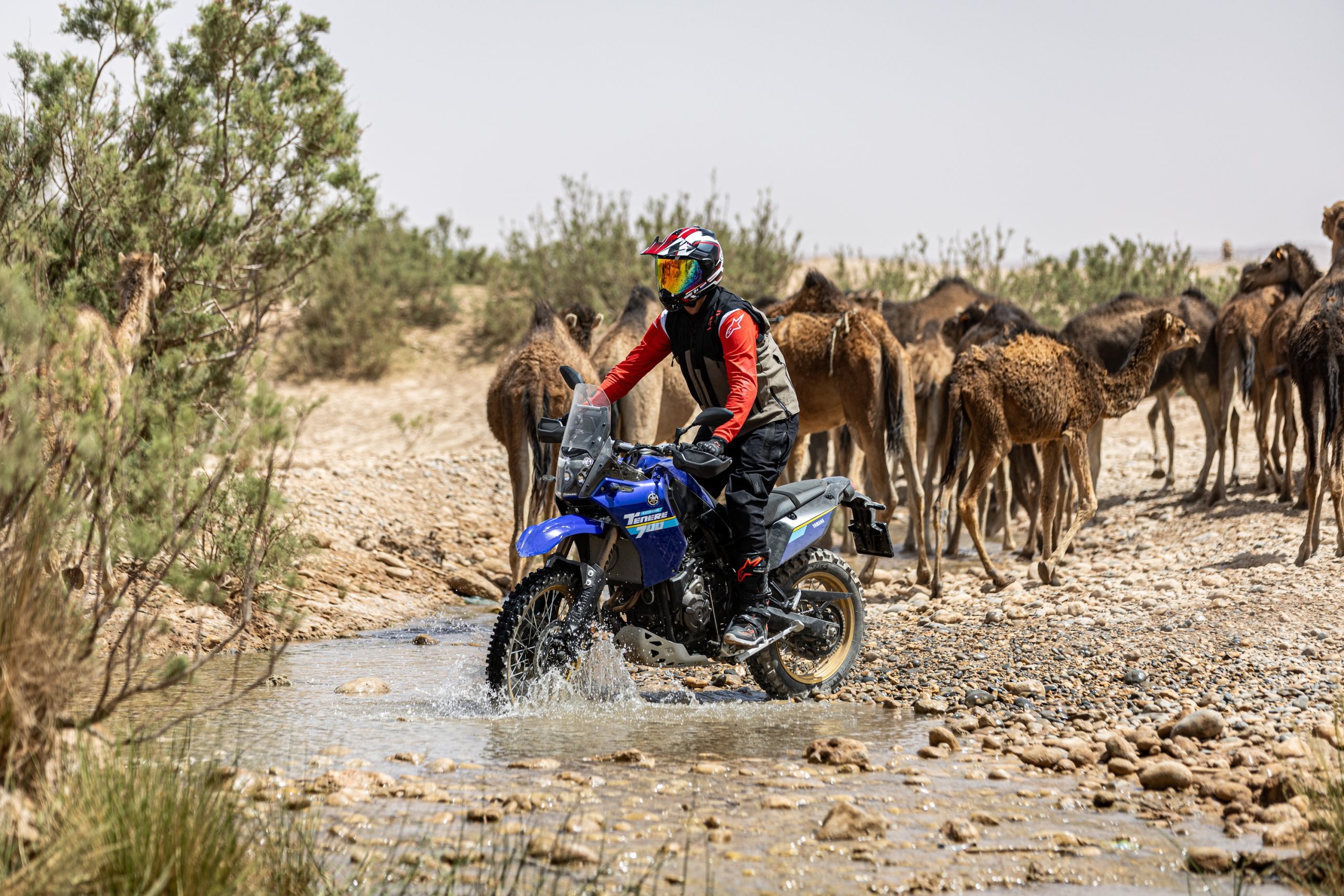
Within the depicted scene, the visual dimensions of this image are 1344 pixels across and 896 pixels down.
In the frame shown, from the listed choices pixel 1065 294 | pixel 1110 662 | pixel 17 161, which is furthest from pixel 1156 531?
pixel 1065 294

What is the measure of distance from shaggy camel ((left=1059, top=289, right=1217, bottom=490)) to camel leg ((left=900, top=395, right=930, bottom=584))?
376cm

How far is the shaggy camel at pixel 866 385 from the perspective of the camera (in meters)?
11.4

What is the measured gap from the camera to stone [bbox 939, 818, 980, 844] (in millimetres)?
4559

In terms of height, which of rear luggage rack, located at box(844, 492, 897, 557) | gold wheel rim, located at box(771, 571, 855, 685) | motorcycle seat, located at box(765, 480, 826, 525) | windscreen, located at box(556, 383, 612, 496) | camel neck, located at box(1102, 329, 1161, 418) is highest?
camel neck, located at box(1102, 329, 1161, 418)

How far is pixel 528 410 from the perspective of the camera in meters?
10.7

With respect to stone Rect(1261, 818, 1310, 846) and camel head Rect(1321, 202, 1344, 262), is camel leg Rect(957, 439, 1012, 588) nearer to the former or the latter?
camel head Rect(1321, 202, 1344, 262)

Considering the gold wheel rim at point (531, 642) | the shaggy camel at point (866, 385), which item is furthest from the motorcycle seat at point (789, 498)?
the shaggy camel at point (866, 385)

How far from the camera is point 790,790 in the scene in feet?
17.0

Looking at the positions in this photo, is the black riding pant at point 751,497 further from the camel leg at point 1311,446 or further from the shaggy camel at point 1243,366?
the shaggy camel at point 1243,366

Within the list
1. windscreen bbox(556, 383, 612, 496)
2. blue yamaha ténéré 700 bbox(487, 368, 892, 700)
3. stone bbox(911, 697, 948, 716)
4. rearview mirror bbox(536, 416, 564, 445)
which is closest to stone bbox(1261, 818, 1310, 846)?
stone bbox(911, 697, 948, 716)

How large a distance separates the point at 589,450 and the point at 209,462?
10.3 meters

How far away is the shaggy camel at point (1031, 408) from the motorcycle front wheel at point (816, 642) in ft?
10.4

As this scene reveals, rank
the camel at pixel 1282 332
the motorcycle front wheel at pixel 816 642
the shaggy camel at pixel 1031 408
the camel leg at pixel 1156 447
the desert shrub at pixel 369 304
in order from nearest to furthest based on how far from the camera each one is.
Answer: the motorcycle front wheel at pixel 816 642 < the shaggy camel at pixel 1031 408 < the camel at pixel 1282 332 < the camel leg at pixel 1156 447 < the desert shrub at pixel 369 304

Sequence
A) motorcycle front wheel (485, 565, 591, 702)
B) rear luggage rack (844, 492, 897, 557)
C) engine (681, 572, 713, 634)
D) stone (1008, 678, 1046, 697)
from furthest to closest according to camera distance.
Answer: rear luggage rack (844, 492, 897, 557) < stone (1008, 678, 1046, 697) < engine (681, 572, 713, 634) < motorcycle front wheel (485, 565, 591, 702)
